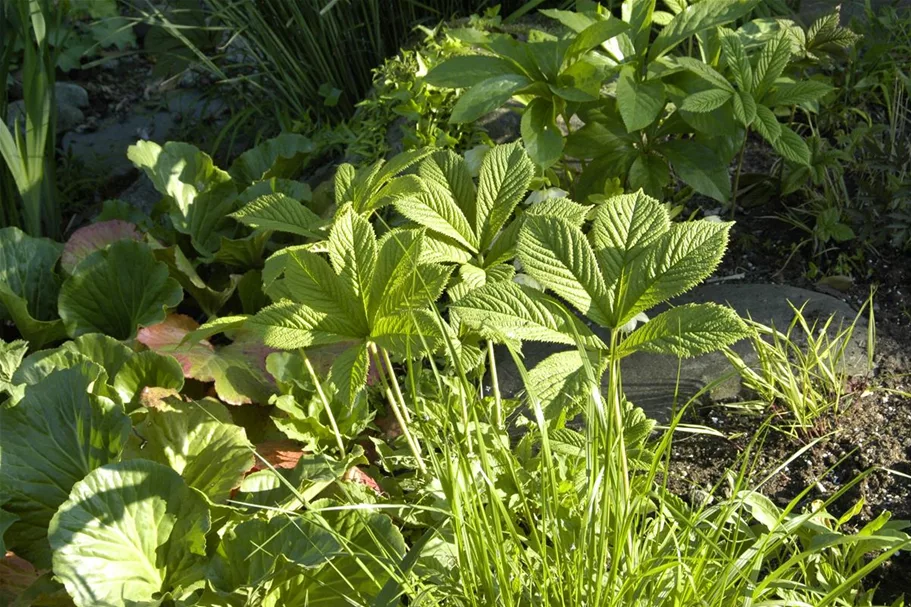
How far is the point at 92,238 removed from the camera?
96.0 inches

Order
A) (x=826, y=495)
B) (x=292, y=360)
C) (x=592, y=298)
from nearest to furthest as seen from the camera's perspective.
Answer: (x=592, y=298)
(x=826, y=495)
(x=292, y=360)

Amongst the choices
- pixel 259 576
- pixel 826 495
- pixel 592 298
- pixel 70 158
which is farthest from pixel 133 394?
pixel 70 158

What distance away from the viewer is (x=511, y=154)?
1575 millimetres

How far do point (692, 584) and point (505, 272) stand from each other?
0.54 m

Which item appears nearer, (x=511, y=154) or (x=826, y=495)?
(x=511, y=154)

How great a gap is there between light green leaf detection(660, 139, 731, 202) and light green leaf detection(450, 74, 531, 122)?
1.39ft

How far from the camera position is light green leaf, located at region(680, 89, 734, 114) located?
2.06 metres

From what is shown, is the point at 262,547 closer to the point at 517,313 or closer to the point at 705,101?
the point at 517,313

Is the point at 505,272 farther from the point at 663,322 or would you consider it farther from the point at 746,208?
the point at 746,208

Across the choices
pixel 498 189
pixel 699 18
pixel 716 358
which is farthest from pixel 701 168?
pixel 498 189

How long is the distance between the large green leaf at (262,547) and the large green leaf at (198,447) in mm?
171

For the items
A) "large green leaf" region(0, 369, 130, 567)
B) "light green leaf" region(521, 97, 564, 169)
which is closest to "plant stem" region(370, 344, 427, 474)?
"large green leaf" region(0, 369, 130, 567)

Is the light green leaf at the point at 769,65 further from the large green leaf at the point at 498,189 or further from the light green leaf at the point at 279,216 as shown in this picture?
the light green leaf at the point at 279,216

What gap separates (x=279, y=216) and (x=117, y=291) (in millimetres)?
840
